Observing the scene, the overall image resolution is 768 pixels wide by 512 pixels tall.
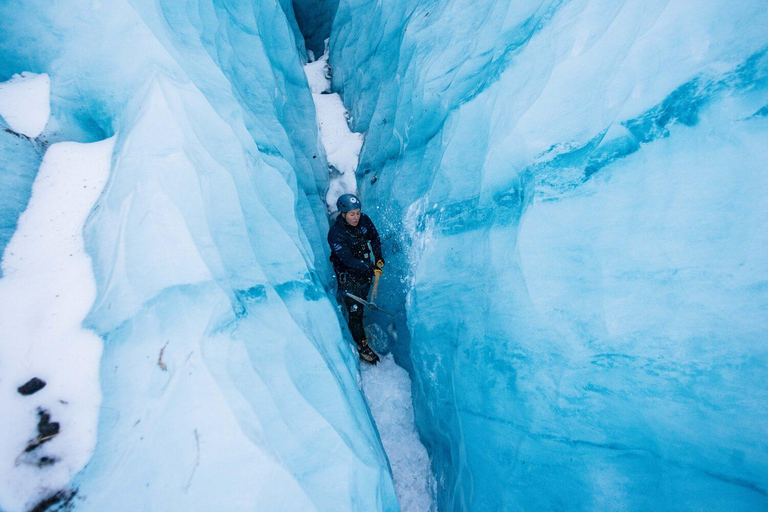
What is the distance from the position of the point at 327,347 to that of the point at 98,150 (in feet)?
7.00

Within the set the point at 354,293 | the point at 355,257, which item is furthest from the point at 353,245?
the point at 354,293

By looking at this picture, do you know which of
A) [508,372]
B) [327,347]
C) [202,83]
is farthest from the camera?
[202,83]

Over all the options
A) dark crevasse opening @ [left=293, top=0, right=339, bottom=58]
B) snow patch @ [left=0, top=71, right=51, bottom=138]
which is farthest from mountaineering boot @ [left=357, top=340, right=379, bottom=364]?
dark crevasse opening @ [left=293, top=0, right=339, bottom=58]

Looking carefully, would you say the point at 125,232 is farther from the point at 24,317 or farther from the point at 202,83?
the point at 202,83

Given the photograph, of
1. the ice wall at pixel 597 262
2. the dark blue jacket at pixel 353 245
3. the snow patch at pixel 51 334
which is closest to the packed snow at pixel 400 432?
the ice wall at pixel 597 262

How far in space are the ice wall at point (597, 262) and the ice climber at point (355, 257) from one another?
0.59 metres

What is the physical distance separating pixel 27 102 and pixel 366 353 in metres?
3.40

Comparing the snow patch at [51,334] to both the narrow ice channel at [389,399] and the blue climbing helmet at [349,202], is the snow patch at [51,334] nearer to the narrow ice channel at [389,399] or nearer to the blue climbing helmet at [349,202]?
the blue climbing helmet at [349,202]

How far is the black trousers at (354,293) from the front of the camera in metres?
3.32

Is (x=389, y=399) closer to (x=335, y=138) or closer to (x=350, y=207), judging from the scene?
(x=350, y=207)

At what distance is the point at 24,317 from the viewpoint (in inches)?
59.5

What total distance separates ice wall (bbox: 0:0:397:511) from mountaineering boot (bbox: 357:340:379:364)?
774 millimetres

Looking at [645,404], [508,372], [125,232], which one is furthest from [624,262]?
[125,232]

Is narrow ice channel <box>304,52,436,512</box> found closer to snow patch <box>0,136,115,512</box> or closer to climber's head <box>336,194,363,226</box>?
climber's head <box>336,194,363,226</box>
